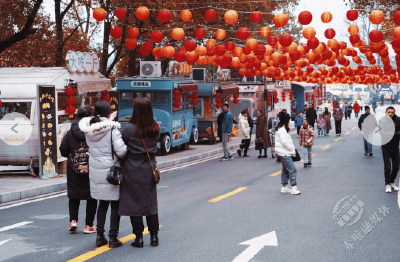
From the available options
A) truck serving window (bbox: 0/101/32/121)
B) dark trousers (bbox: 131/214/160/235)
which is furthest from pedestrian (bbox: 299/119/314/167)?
dark trousers (bbox: 131/214/160/235)

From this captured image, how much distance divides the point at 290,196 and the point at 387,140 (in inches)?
92.8

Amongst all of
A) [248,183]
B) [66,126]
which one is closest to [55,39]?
[66,126]

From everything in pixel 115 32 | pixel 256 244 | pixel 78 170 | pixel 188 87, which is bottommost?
pixel 256 244

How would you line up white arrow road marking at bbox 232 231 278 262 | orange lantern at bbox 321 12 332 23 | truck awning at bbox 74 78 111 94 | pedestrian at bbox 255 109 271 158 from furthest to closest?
pedestrian at bbox 255 109 271 158 < orange lantern at bbox 321 12 332 23 < truck awning at bbox 74 78 111 94 < white arrow road marking at bbox 232 231 278 262

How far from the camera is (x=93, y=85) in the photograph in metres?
14.8

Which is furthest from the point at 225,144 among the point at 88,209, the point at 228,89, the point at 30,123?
the point at 88,209

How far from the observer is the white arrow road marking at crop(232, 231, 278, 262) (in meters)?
5.93

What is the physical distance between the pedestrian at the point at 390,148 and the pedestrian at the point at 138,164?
247 inches

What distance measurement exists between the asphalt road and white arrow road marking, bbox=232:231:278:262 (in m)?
0.07

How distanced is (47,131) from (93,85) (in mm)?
2491

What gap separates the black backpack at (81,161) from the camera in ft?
22.6

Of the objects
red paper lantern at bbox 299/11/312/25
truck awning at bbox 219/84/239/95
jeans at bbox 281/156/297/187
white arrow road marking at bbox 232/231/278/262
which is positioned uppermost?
red paper lantern at bbox 299/11/312/25

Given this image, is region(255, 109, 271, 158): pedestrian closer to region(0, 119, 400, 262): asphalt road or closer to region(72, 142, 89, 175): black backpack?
region(0, 119, 400, 262): asphalt road

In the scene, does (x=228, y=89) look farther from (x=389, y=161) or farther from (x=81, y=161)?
(x=81, y=161)
